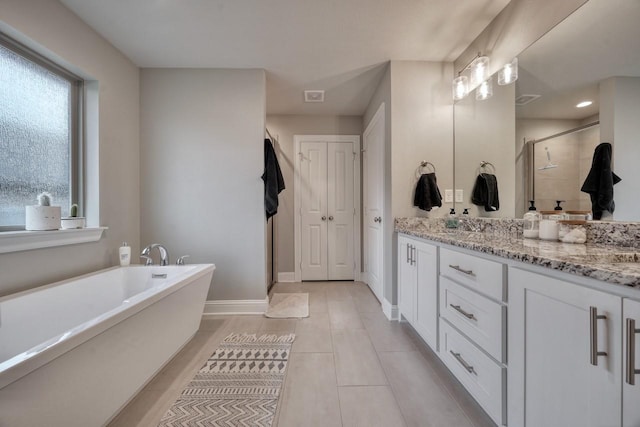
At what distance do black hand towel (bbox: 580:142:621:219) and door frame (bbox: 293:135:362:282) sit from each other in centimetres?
264

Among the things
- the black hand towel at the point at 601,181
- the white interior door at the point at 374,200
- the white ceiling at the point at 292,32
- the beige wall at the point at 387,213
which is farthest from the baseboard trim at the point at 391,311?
the white ceiling at the point at 292,32

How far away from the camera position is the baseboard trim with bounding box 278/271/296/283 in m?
3.75

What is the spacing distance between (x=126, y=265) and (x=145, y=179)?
0.88 m

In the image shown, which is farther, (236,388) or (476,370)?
(236,388)

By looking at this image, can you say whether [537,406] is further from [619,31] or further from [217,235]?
[217,235]

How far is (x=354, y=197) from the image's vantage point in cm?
377

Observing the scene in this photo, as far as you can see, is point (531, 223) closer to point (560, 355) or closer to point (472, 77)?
point (560, 355)

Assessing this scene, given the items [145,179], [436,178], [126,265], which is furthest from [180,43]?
[436,178]

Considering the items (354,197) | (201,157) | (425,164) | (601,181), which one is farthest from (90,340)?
(354,197)

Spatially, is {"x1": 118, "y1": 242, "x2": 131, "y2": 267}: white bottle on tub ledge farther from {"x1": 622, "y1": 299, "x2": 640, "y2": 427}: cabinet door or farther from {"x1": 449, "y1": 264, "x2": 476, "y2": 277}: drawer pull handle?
{"x1": 622, "y1": 299, "x2": 640, "y2": 427}: cabinet door

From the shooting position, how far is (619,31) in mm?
1106

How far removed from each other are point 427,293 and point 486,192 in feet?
3.14

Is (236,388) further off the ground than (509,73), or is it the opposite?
(509,73)

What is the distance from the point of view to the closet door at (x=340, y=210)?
3752 millimetres
